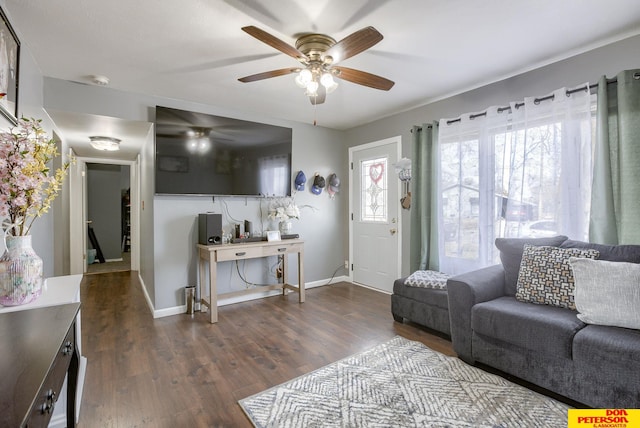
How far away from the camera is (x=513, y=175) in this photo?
2.89m

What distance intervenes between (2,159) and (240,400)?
5.88 feet

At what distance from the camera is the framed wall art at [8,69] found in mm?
1812

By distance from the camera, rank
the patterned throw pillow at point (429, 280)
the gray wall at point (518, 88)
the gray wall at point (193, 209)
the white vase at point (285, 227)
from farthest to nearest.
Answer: the white vase at point (285, 227)
the gray wall at point (193, 209)
the patterned throw pillow at point (429, 280)
the gray wall at point (518, 88)

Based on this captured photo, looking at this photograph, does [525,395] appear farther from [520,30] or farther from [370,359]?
[520,30]

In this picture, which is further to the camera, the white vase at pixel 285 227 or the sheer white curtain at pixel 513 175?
the white vase at pixel 285 227

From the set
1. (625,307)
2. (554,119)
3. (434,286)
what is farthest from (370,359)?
(554,119)

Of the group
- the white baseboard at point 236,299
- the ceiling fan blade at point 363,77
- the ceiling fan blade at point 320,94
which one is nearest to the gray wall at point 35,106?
the white baseboard at point 236,299

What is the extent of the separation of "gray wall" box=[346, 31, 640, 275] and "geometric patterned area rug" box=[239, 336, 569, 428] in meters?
1.98

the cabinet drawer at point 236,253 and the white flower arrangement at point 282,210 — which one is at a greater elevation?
the white flower arrangement at point 282,210

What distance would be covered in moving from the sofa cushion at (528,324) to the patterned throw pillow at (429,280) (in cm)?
61

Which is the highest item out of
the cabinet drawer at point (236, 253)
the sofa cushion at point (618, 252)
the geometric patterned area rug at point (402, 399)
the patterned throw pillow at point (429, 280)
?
the sofa cushion at point (618, 252)

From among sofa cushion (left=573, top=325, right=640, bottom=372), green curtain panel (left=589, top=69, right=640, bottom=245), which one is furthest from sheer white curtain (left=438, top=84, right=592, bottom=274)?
sofa cushion (left=573, top=325, right=640, bottom=372)

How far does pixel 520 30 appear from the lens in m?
2.24

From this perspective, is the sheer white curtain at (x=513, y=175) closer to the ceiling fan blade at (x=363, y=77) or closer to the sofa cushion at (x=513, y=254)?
the sofa cushion at (x=513, y=254)
